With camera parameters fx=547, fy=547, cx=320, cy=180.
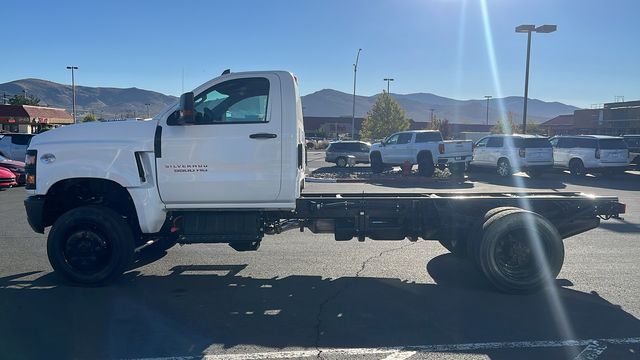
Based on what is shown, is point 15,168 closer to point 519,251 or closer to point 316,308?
point 316,308

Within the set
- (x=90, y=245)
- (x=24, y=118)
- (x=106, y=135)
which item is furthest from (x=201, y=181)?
(x=24, y=118)

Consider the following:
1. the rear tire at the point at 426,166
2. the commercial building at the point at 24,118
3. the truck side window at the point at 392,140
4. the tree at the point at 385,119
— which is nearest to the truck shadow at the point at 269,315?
the rear tire at the point at 426,166

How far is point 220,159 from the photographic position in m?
6.45

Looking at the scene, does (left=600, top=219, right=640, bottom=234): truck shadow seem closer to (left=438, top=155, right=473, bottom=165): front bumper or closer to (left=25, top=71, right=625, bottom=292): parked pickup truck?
(left=25, top=71, right=625, bottom=292): parked pickup truck

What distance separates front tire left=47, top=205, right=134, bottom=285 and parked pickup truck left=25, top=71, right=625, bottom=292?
1 centimetres

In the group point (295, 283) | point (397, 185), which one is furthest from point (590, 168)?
point (295, 283)

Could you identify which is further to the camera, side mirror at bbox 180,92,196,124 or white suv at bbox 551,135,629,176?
white suv at bbox 551,135,629,176

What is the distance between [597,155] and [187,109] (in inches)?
844

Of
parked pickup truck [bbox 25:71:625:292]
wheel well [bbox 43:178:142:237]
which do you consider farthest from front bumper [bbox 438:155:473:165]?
wheel well [bbox 43:178:142:237]

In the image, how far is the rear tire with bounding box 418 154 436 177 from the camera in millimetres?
23656

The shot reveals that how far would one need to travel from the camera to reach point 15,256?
8188 millimetres

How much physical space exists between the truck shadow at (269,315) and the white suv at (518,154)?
671 inches

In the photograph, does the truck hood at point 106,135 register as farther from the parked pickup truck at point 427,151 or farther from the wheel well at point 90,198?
the parked pickup truck at point 427,151

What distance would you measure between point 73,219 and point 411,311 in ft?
13.2
